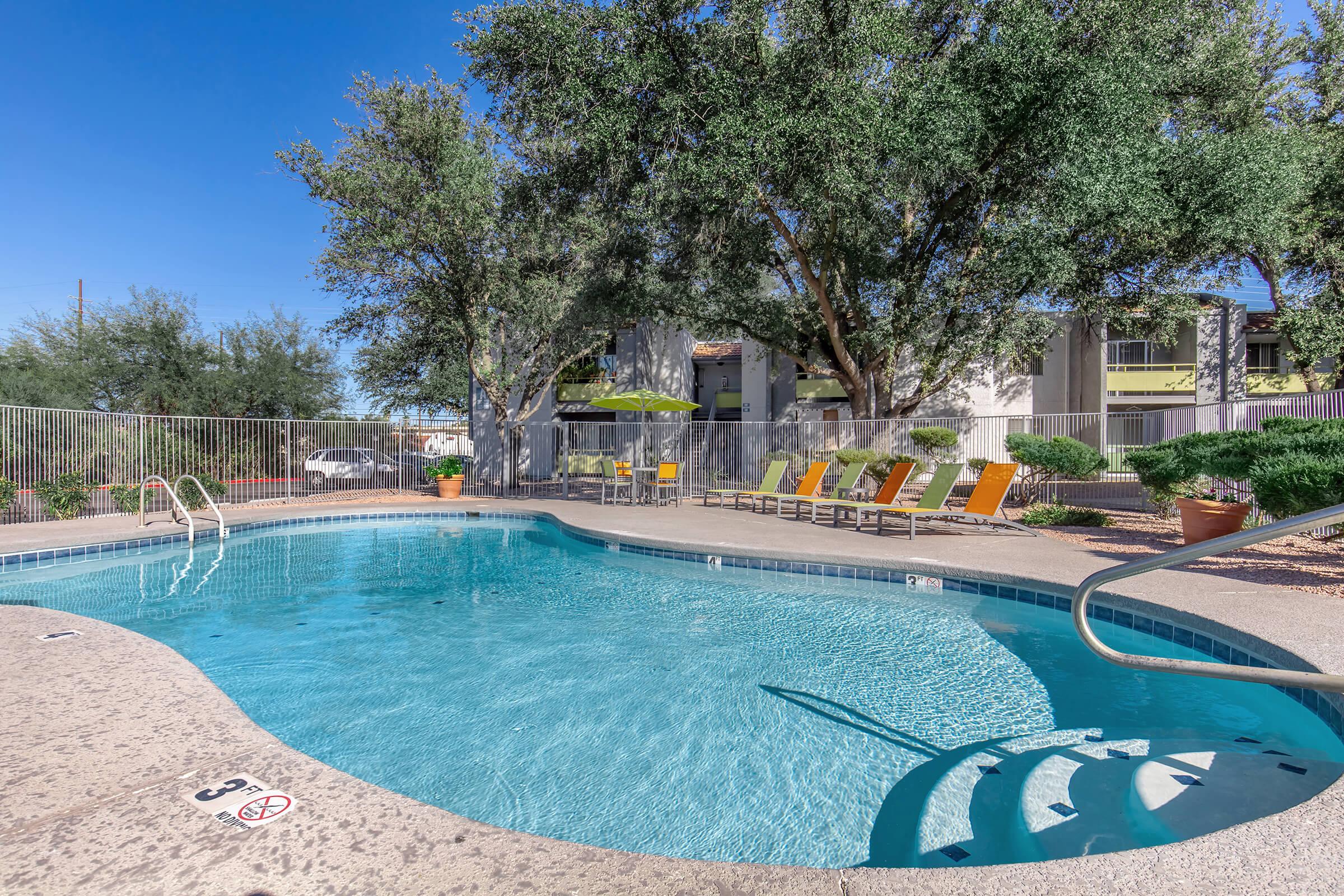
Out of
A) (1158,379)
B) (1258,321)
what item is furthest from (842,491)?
(1258,321)

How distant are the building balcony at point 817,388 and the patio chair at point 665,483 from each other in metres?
11.7

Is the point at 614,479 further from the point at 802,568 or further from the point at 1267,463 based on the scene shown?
the point at 1267,463

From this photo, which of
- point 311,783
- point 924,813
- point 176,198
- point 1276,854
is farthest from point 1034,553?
point 176,198

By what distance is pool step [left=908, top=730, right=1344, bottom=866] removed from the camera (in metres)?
2.62

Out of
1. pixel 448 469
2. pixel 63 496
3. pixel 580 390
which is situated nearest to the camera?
pixel 63 496

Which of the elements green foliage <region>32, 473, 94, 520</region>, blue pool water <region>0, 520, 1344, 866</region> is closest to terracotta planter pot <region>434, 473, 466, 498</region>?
green foliage <region>32, 473, 94, 520</region>

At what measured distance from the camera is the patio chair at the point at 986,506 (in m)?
9.37

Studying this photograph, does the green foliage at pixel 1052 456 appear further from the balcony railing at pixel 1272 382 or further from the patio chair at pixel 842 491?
the balcony railing at pixel 1272 382

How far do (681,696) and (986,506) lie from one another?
688cm

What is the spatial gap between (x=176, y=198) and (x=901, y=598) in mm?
34106

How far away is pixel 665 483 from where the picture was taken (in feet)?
48.4

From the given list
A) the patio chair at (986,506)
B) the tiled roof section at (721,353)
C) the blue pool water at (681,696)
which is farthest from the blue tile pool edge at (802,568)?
the tiled roof section at (721,353)

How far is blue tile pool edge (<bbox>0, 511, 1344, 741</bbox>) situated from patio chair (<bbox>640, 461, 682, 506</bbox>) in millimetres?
2764

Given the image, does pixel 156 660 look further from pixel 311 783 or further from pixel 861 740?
pixel 861 740
